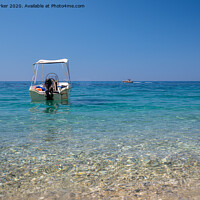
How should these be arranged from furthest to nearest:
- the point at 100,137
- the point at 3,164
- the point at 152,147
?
1. the point at 100,137
2. the point at 152,147
3. the point at 3,164

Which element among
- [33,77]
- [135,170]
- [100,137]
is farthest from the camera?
[33,77]

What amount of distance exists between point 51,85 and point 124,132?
40.3 ft

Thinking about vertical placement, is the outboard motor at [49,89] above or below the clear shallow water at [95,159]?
above

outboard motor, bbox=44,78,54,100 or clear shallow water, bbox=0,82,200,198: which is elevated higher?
outboard motor, bbox=44,78,54,100

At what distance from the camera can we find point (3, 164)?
436cm

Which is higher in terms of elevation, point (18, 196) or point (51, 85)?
point (51, 85)

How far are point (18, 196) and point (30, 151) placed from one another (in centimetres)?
218

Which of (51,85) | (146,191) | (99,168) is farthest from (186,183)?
(51,85)

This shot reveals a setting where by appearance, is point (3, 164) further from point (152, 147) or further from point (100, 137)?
point (152, 147)

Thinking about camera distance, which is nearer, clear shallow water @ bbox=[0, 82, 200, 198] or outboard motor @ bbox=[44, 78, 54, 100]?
clear shallow water @ bbox=[0, 82, 200, 198]

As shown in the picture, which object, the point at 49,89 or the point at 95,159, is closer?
the point at 95,159

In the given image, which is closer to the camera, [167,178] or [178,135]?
[167,178]

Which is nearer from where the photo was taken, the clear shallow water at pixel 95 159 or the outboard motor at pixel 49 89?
the clear shallow water at pixel 95 159

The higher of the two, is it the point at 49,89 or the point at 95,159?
the point at 49,89
